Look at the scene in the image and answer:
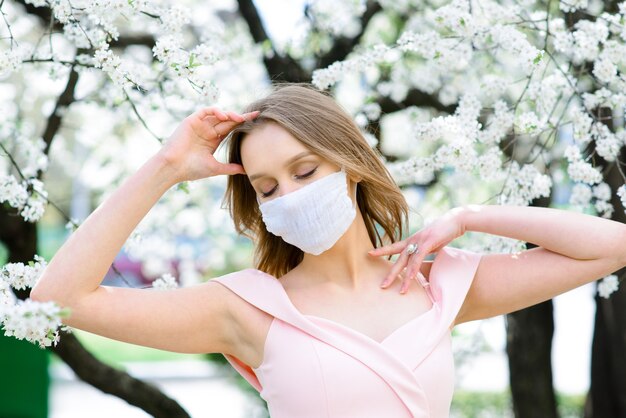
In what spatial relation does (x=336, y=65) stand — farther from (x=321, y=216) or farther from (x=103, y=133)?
(x=103, y=133)

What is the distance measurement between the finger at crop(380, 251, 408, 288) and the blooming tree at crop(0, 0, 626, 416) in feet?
1.80

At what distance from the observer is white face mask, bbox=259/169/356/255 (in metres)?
2.07

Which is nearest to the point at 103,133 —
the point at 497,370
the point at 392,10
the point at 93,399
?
the point at 392,10

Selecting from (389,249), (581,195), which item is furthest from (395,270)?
(581,195)

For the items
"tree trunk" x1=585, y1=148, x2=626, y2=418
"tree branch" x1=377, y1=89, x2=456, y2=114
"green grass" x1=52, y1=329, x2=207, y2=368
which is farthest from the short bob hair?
"green grass" x1=52, y1=329, x2=207, y2=368

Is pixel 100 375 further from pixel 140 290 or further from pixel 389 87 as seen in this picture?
pixel 389 87

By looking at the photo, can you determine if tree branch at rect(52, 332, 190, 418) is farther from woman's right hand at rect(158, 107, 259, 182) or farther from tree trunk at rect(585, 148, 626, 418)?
tree trunk at rect(585, 148, 626, 418)

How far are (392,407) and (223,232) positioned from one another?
5.48 m

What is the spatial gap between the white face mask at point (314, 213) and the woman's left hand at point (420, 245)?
17cm

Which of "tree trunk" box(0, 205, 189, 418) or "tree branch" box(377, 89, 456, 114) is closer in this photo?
"tree trunk" box(0, 205, 189, 418)

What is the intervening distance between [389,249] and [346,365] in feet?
1.22

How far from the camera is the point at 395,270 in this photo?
88.7 inches

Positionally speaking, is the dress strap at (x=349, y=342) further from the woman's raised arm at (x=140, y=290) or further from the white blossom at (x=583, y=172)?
the white blossom at (x=583, y=172)

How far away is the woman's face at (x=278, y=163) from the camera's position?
2.09 metres
